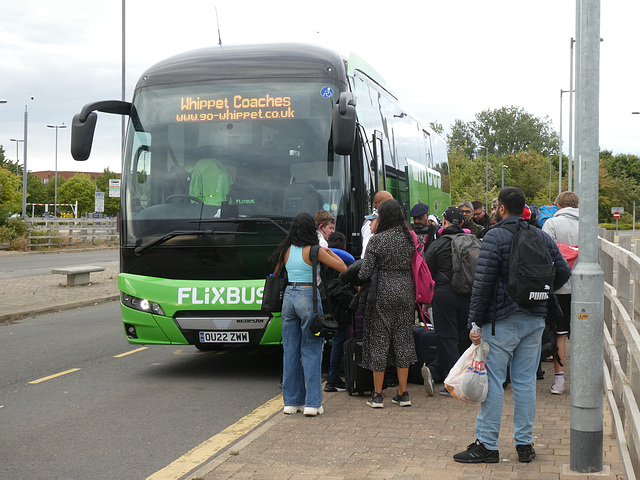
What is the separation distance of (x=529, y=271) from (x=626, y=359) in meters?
0.93

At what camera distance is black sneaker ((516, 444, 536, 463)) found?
5.42 meters

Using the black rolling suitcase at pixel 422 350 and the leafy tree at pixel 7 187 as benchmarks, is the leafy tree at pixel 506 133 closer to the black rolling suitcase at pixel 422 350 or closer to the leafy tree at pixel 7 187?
the leafy tree at pixel 7 187

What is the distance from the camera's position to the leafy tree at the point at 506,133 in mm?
131625

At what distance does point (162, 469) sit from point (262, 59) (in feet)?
17.3

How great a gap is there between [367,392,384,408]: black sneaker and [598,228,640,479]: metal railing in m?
1.89

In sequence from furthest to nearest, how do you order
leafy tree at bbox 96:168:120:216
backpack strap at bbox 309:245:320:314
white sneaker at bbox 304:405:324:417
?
leafy tree at bbox 96:168:120:216
backpack strap at bbox 309:245:320:314
white sneaker at bbox 304:405:324:417

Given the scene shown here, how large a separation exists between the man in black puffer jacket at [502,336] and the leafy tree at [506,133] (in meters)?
127

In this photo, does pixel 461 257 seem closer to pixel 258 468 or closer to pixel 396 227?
pixel 396 227

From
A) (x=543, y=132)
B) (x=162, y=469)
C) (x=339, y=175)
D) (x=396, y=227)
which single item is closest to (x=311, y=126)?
(x=339, y=175)

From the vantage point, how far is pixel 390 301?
23.9 ft

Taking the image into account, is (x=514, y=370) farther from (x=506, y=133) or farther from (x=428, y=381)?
(x=506, y=133)

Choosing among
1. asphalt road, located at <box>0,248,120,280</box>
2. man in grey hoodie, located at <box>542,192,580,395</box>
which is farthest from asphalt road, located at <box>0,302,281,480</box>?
asphalt road, located at <box>0,248,120,280</box>

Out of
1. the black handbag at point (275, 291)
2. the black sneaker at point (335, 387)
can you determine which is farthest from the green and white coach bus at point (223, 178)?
the black handbag at point (275, 291)

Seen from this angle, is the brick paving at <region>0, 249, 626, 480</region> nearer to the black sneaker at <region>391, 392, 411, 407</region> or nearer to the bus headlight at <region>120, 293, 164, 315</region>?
the black sneaker at <region>391, 392, 411, 407</region>
